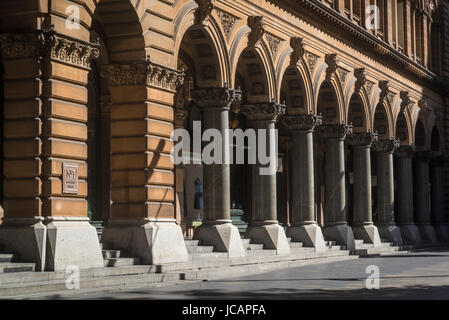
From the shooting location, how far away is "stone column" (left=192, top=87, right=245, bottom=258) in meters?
28.3

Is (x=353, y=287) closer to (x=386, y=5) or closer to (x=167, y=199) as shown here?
(x=167, y=199)

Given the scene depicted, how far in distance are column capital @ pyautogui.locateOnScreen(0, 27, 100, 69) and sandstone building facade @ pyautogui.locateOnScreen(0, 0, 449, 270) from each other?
3 centimetres

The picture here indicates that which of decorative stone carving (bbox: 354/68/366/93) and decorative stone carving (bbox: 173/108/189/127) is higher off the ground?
decorative stone carving (bbox: 354/68/366/93)

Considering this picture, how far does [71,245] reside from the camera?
65.9 ft

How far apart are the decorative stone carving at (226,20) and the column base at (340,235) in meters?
12.9

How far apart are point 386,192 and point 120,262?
27470 mm

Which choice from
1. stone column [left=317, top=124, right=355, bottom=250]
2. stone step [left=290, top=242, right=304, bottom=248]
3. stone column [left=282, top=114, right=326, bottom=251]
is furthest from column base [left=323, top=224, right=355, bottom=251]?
stone step [left=290, top=242, right=304, bottom=248]

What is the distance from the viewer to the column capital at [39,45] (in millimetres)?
20031

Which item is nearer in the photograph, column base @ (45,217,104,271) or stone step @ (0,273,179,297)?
stone step @ (0,273,179,297)

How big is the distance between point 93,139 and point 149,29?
7327 millimetres

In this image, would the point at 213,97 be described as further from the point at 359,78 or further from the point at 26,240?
the point at 359,78

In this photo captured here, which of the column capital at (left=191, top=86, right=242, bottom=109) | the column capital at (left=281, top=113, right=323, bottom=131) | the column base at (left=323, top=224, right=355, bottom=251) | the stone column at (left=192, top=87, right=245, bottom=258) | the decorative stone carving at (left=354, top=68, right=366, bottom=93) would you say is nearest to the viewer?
the stone column at (left=192, top=87, right=245, bottom=258)

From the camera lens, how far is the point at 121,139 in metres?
24.2

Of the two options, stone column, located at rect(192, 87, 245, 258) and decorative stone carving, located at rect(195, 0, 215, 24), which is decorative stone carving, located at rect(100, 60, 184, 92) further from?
stone column, located at rect(192, 87, 245, 258)
